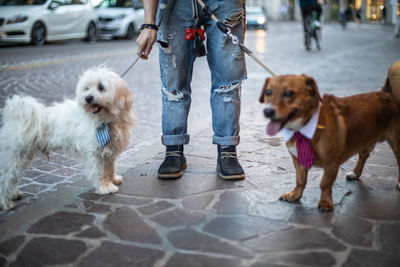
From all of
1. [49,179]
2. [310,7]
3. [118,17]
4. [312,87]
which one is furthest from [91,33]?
[312,87]

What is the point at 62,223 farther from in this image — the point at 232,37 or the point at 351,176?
the point at 351,176

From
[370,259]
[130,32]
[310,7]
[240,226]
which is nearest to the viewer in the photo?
[370,259]

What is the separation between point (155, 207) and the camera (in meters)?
3.12

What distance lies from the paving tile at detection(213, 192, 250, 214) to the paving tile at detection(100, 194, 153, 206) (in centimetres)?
55

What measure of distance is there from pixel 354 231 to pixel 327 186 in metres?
0.37

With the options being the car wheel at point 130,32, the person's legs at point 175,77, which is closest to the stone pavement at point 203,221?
the person's legs at point 175,77

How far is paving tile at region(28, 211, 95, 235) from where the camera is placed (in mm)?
2799

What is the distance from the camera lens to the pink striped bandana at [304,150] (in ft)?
9.30

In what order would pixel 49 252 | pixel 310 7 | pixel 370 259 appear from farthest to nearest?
1. pixel 310 7
2. pixel 49 252
3. pixel 370 259

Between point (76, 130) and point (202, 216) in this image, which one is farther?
point (76, 130)

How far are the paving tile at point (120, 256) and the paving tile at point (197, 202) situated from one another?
0.66 metres

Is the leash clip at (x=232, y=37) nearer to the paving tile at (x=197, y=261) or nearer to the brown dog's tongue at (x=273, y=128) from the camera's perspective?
the brown dog's tongue at (x=273, y=128)

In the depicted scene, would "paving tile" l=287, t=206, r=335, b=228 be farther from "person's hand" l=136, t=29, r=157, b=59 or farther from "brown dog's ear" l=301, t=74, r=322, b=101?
"person's hand" l=136, t=29, r=157, b=59

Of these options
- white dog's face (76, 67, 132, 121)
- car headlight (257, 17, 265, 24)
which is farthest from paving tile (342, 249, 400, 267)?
car headlight (257, 17, 265, 24)
